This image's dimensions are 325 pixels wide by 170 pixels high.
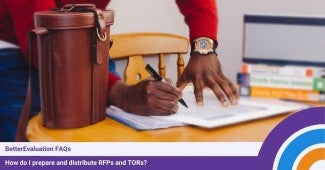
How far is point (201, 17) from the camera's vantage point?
1078mm

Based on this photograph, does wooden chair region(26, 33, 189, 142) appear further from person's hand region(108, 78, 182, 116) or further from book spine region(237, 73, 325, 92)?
book spine region(237, 73, 325, 92)

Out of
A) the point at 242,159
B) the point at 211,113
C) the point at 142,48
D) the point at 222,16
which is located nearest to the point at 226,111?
the point at 211,113

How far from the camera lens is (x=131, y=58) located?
1.16 meters

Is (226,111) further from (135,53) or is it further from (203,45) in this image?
(135,53)

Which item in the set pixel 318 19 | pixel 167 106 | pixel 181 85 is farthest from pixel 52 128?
pixel 318 19

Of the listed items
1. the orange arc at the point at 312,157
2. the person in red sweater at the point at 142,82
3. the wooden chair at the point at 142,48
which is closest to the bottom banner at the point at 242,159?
the orange arc at the point at 312,157

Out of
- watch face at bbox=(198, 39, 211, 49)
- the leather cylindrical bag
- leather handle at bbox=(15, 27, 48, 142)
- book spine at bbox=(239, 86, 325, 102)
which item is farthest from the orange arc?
leather handle at bbox=(15, 27, 48, 142)

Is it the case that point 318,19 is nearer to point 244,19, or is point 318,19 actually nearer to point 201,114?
point 244,19

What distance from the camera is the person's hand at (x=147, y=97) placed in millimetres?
797

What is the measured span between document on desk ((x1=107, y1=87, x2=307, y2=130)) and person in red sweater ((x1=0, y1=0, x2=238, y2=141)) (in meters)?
0.02

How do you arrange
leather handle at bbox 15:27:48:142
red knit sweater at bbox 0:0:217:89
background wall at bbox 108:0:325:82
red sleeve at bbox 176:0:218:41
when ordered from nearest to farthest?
leather handle at bbox 15:27:48:142 → red knit sweater at bbox 0:0:217:89 → background wall at bbox 108:0:325:82 → red sleeve at bbox 176:0:218:41

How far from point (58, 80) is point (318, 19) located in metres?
0.51

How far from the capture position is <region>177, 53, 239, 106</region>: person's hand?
3.00 ft

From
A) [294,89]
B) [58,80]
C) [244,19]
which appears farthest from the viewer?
[244,19]
